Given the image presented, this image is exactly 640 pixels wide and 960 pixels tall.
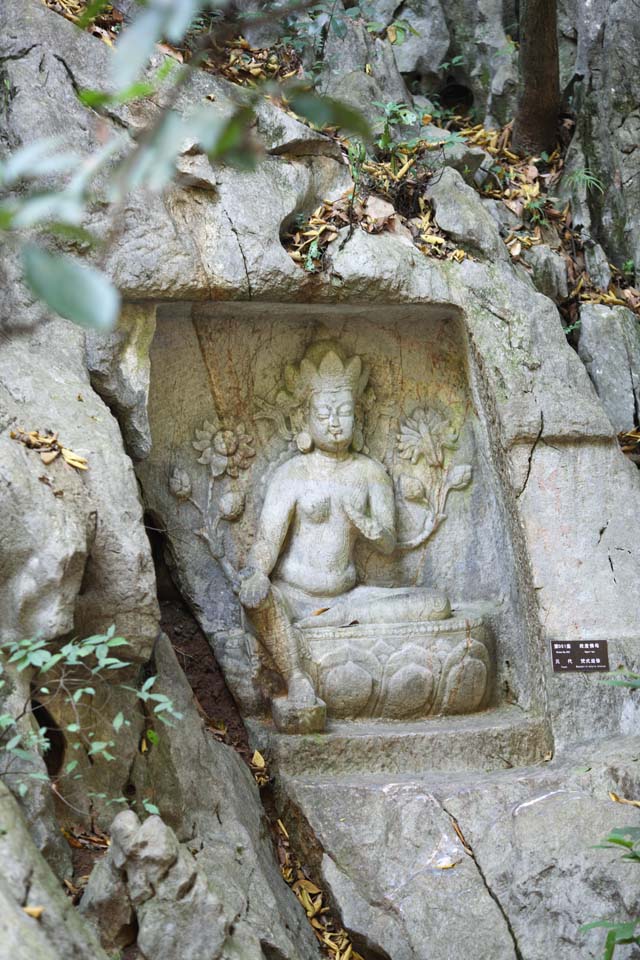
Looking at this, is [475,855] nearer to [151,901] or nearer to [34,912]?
[151,901]

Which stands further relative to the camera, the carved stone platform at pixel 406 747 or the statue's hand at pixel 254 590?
the statue's hand at pixel 254 590

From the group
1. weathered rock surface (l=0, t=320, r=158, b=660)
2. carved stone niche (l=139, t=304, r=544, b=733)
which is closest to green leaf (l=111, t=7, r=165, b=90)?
weathered rock surface (l=0, t=320, r=158, b=660)

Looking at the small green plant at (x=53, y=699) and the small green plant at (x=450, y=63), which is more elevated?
the small green plant at (x=450, y=63)

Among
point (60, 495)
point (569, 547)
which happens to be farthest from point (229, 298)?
point (569, 547)

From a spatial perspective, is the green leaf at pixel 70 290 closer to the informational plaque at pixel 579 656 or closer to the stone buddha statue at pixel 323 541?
the stone buddha statue at pixel 323 541

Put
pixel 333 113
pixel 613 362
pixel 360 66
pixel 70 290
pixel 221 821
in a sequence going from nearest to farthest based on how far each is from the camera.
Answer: pixel 70 290 < pixel 333 113 < pixel 221 821 < pixel 613 362 < pixel 360 66

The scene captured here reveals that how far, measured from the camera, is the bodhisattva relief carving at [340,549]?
527 centimetres

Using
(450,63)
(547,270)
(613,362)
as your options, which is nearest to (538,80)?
(450,63)

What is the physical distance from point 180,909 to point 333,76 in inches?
187

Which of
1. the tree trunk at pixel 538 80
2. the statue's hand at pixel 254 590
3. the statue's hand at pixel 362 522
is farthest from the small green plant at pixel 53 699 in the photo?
the tree trunk at pixel 538 80

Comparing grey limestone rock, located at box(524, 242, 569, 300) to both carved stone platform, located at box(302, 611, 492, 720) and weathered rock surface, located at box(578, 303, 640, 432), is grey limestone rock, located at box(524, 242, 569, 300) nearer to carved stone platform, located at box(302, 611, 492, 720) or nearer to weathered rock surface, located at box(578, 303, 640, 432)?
weathered rock surface, located at box(578, 303, 640, 432)

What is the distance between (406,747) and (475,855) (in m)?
0.61

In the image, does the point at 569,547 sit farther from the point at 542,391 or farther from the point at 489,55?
the point at 489,55

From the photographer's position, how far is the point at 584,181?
22.9 feet
